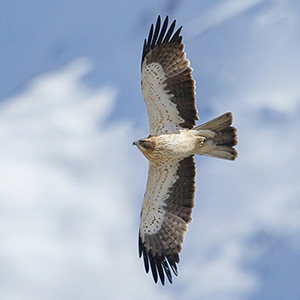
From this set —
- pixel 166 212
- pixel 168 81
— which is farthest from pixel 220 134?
pixel 166 212

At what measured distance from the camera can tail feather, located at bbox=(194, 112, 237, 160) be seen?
11859 millimetres

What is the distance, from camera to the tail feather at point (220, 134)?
11.9 m

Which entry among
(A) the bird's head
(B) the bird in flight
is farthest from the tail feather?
(A) the bird's head

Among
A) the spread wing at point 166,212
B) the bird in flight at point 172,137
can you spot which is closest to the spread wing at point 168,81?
the bird in flight at point 172,137

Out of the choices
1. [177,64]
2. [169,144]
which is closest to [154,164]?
[169,144]

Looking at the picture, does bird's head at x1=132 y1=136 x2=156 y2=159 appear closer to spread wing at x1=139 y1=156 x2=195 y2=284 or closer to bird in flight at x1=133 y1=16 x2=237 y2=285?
bird in flight at x1=133 y1=16 x2=237 y2=285

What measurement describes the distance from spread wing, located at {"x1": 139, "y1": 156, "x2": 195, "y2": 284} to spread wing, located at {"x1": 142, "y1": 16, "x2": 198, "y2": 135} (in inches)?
32.0

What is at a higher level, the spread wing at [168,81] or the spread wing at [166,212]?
the spread wing at [168,81]

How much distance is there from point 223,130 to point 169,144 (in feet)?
3.12

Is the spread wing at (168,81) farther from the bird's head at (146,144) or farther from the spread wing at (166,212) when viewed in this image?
the spread wing at (166,212)

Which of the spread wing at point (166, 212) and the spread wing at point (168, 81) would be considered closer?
the spread wing at point (168, 81)

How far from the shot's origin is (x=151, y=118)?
1206 centimetres

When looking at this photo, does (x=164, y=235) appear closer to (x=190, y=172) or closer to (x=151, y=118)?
(x=190, y=172)

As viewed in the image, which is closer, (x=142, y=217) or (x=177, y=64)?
(x=177, y=64)
